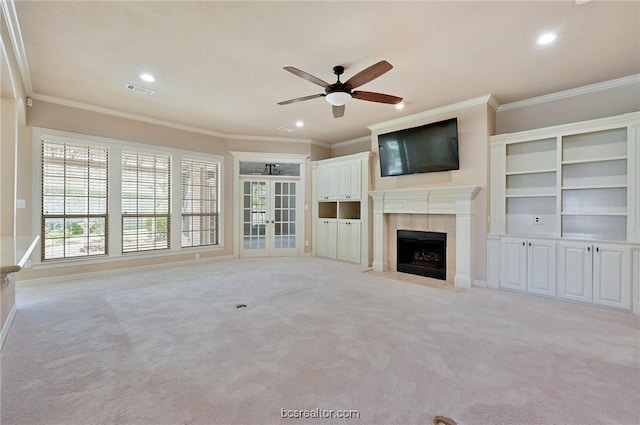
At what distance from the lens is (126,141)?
5.13 meters

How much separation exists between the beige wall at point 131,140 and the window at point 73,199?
0.68 ft

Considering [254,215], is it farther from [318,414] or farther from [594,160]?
[594,160]

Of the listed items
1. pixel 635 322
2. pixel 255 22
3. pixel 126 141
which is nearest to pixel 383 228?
pixel 635 322

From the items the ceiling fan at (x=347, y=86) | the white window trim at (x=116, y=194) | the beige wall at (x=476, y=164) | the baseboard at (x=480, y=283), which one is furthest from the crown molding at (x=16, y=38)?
the baseboard at (x=480, y=283)

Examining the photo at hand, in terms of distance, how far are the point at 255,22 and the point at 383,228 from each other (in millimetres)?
3935

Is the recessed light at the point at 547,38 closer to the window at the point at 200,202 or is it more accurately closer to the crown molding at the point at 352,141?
the crown molding at the point at 352,141

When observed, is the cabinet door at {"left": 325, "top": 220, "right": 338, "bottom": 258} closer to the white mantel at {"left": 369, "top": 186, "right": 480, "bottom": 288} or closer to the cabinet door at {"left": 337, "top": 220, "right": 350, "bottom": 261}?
the cabinet door at {"left": 337, "top": 220, "right": 350, "bottom": 261}

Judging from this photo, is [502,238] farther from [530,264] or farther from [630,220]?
[630,220]

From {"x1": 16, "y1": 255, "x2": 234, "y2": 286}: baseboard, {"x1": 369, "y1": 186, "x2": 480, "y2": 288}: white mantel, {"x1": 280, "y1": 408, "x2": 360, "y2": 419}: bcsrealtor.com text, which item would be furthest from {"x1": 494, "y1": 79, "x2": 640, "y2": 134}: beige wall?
{"x1": 16, "y1": 255, "x2": 234, "y2": 286}: baseboard

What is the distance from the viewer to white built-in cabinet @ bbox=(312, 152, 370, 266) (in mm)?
5957

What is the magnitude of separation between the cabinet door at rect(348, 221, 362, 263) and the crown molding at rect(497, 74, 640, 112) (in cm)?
329

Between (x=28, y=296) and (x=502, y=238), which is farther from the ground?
(x=502, y=238)

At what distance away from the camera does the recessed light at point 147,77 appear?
3571 millimetres

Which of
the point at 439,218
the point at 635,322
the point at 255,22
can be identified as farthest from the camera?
the point at 439,218
